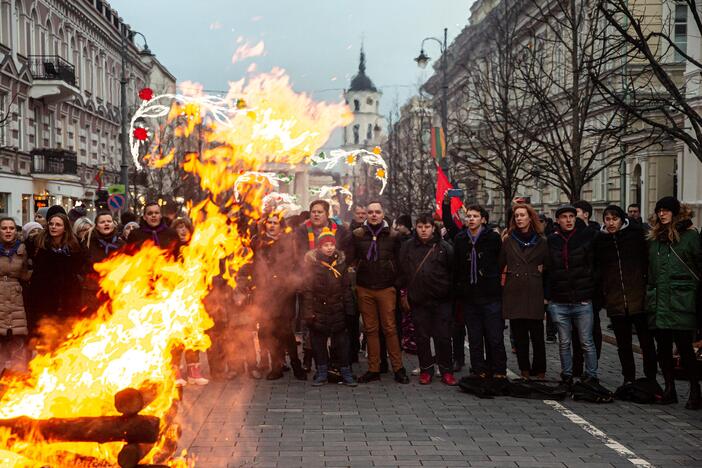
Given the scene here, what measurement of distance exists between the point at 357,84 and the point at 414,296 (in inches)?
4562

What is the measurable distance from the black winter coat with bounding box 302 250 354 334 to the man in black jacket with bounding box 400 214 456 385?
0.90 meters

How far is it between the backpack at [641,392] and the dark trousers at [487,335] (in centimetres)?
137

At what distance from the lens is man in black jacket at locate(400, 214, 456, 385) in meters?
10.1

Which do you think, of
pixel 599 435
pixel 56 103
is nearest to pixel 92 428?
pixel 599 435

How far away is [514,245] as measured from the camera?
387 inches

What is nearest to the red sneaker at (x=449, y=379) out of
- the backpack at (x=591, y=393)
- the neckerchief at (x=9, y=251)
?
the backpack at (x=591, y=393)

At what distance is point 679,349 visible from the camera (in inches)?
350

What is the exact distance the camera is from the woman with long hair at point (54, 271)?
9.58m

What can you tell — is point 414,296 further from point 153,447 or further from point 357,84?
point 357,84

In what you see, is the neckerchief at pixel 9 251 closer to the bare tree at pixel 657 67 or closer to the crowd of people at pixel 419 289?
the crowd of people at pixel 419 289

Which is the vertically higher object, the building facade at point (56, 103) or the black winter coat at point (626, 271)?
the building facade at point (56, 103)

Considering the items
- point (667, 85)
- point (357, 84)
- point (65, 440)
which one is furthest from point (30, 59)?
point (357, 84)

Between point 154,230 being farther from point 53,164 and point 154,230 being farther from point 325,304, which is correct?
point 53,164

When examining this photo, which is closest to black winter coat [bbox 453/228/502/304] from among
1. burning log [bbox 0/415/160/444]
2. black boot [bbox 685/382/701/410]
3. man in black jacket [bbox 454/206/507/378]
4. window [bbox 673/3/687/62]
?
man in black jacket [bbox 454/206/507/378]
